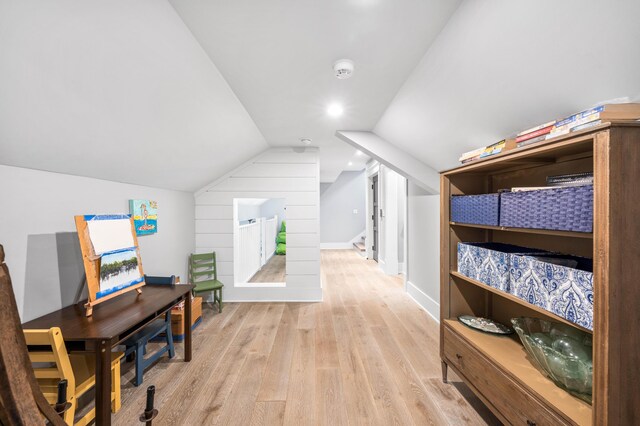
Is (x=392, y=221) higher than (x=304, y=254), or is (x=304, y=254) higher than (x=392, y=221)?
(x=392, y=221)

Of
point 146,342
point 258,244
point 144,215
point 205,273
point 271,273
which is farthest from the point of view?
point 258,244

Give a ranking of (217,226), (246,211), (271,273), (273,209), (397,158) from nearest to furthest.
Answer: (397,158) → (217,226) → (271,273) → (246,211) → (273,209)

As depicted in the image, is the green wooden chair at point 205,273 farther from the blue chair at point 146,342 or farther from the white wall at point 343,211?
the white wall at point 343,211

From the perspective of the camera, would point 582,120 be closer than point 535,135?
Yes

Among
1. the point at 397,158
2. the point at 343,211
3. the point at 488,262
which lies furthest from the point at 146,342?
the point at 343,211

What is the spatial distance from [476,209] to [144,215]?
293cm

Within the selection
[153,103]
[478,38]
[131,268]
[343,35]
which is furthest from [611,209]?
[131,268]

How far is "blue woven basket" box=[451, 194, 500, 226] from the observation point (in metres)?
1.69

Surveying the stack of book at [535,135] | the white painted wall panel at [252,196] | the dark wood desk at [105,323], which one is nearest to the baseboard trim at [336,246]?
the white painted wall panel at [252,196]

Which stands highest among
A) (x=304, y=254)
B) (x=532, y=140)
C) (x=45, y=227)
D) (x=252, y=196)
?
(x=532, y=140)

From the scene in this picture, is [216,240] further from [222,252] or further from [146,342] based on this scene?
[146,342]

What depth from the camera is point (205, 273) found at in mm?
3713

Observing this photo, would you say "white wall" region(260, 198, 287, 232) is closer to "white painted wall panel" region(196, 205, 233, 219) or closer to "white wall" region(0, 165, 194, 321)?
"white painted wall panel" region(196, 205, 233, 219)

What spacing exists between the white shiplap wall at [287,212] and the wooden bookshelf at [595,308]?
225cm
